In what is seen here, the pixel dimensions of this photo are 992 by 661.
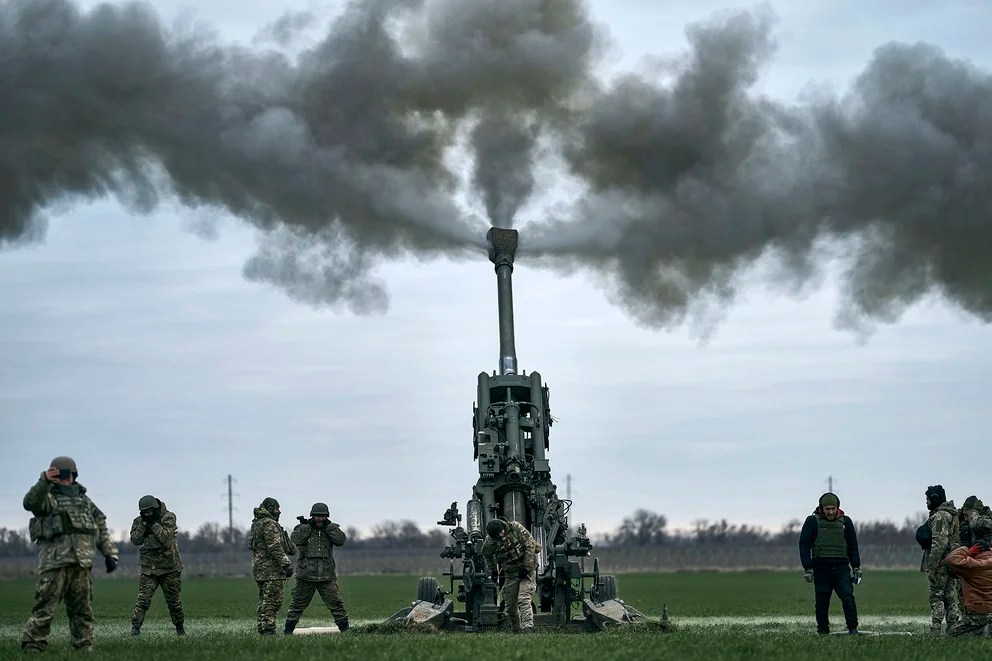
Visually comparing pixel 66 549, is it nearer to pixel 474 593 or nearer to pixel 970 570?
pixel 474 593

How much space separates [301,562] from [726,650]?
32.3 feet

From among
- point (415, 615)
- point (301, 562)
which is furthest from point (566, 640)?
point (301, 562)

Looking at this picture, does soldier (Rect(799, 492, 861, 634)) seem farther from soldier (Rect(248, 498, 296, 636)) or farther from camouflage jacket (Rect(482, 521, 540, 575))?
soldier (Rect(248, 498, 296, 636))

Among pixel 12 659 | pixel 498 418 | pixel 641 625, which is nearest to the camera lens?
pixel 12 659

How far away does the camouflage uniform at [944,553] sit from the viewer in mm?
24812

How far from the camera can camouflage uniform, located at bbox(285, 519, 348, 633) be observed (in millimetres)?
26188

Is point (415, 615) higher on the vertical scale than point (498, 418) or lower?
lower

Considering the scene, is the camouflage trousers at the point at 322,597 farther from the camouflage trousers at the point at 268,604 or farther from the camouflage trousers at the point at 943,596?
the camouflage trousers at the point at 943,596

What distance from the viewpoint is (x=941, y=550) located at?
24859 millimetres

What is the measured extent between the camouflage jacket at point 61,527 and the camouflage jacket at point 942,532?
13140 mm

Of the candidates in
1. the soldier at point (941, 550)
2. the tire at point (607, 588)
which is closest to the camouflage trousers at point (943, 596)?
the soldier at point (941, 550)

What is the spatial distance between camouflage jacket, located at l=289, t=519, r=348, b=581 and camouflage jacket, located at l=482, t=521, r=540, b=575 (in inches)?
103

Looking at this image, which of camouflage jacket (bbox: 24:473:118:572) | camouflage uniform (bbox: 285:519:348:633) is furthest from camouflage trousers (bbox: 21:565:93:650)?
camouflage uniform (bbox: 285:519:348:633)

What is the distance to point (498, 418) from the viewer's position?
1198 inches
